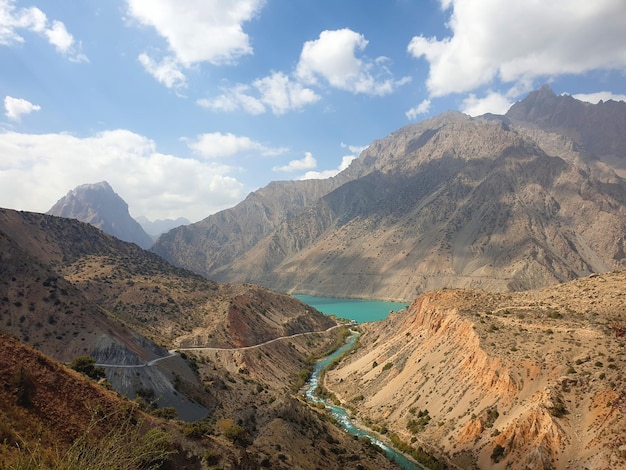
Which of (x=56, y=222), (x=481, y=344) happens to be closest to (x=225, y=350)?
(x=481, y=344)

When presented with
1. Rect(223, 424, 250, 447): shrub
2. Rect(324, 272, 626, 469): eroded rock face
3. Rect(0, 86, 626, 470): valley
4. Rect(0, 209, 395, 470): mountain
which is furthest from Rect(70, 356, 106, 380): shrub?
Rect(324, 272, 626, 469): eroded rock face

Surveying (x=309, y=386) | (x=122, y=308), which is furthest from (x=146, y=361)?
(x=122, y=308)

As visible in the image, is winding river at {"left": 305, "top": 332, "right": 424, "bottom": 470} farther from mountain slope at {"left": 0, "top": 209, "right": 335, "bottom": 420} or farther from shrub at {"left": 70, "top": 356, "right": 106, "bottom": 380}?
A: shrub at {"left": 70, "top": 356, "right": 106, "bottom": 380}

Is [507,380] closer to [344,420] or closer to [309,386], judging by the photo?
[344,420]

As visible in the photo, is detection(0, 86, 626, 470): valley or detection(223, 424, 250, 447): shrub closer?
detection(0, 86, 626, 470): valley

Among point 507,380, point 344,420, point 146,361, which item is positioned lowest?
point 344,420

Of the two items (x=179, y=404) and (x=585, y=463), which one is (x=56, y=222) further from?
(x=585, y=463)

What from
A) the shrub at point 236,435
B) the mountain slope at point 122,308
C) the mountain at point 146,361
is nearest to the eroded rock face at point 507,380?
the mountain at point 146,361

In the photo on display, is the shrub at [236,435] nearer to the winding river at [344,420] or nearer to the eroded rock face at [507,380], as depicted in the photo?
the winding river at [344,420]
